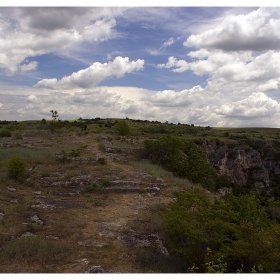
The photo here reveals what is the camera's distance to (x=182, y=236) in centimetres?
743

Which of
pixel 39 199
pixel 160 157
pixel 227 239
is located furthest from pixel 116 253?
pixel 160 157

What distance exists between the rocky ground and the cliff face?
33038 millimetres

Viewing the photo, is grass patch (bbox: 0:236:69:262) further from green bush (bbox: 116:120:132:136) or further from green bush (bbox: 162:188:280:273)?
green bush (bbox: 116:120:132:136)

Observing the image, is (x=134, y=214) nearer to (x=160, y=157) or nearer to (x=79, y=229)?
(x=79, y=229)

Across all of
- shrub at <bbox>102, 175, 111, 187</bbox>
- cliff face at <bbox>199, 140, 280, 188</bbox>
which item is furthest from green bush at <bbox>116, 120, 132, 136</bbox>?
shrub at <bbox>102, 175, 111, 187</bbox>

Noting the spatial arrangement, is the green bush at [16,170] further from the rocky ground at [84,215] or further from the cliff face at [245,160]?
the cliff face at [245,160]

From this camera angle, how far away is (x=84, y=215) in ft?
34.5

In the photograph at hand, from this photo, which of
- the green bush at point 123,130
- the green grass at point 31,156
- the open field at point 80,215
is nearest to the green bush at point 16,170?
the open field at point 80,215

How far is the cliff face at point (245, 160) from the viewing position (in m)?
48.6

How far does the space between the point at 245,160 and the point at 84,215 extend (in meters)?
46.6

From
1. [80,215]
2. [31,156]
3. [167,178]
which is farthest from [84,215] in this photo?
[31,156]

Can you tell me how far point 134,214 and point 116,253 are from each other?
10.7ft

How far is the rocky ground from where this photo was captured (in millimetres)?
7055

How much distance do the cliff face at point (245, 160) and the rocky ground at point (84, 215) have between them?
3304 cm
